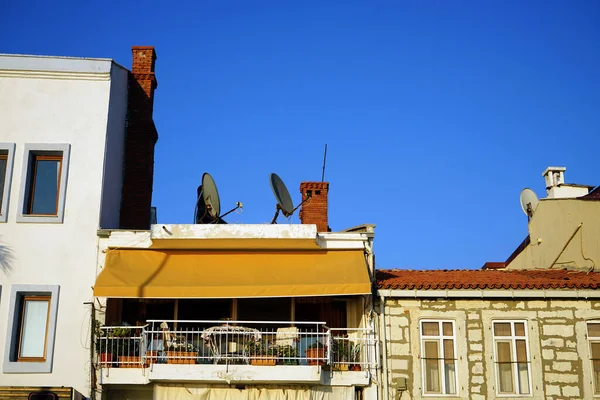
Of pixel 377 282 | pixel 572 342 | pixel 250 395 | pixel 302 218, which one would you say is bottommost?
pixel 250 395

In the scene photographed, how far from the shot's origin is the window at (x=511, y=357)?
19.8 meters

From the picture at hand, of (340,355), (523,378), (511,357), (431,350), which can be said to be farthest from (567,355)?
(340,355)

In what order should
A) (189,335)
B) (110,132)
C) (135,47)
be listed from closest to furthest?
(189,335) < (110,132) < (135,47)

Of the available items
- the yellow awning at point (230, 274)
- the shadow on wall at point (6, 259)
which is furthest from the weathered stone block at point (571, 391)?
the shadow on wall at point (6, 259)

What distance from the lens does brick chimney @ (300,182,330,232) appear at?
23.1m

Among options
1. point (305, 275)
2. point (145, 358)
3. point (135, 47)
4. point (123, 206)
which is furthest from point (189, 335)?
point (135, 47)

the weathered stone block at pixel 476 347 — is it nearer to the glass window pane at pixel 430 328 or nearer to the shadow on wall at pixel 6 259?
the glass window pane at pixel 430 328

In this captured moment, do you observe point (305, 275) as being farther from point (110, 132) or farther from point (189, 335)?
point (110, 132)

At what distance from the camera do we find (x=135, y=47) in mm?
24750

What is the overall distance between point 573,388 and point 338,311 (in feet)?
20.2

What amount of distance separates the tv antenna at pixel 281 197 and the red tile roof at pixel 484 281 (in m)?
3.02

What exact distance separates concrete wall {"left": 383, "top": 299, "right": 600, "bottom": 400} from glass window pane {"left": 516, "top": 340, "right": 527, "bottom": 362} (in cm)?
16

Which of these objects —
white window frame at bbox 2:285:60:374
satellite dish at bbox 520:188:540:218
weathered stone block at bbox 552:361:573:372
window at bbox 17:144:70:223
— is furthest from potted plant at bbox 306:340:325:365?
satellite dish at bbox 520:188:540:218

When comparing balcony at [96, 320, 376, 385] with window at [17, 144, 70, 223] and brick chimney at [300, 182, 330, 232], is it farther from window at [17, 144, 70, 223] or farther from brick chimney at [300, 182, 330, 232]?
brick chimney at [300, 182, 330, 232]
